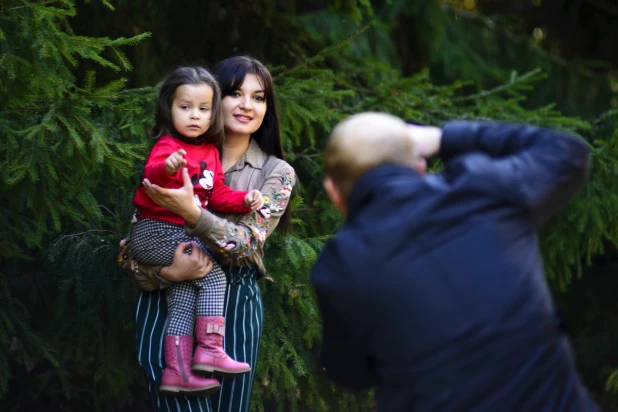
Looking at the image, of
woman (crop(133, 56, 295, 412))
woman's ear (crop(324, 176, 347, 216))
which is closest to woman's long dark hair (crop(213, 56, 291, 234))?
woman (crop(133, 56, 295, 412))

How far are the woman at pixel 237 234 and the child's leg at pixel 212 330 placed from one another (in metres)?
0.07

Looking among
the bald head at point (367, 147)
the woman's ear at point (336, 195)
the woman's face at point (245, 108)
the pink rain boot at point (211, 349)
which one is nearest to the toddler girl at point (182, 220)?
the pink rain boot at point (211, 349)

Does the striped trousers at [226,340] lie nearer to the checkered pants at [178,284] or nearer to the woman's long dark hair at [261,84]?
the checkered pants at [178,284]

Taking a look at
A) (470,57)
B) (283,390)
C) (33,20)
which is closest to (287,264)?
(283,390)

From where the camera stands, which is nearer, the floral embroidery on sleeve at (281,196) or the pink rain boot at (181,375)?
the pink rain boot at (181,375)

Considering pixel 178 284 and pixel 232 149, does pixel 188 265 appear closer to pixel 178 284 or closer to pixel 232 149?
A: pixel 178 284

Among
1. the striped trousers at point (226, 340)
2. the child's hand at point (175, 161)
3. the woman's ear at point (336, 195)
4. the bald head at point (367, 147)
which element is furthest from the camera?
the striped trousers at point (226, 340)

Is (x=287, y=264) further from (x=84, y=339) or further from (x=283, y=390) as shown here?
(x=84, y=339)

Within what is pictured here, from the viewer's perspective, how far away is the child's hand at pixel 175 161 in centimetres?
282

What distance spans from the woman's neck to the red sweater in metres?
0.13

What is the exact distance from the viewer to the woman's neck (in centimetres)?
325

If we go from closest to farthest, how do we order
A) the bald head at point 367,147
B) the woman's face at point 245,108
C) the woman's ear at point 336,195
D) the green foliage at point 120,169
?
the bald head at point 367,147 → the woman's ear at point 336,195 → the woman's face at point 245,108 → the green foliage at point 120,169

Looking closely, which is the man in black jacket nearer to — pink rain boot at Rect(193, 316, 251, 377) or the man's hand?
the man's hand

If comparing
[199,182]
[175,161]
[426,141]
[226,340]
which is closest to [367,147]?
[426,141]
